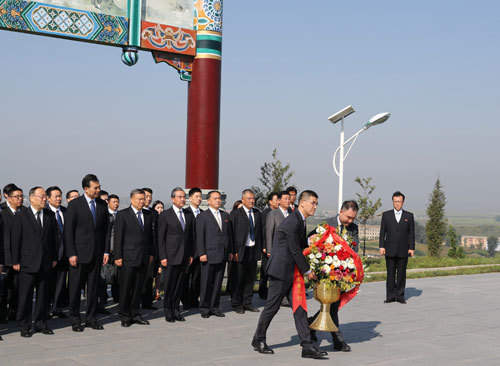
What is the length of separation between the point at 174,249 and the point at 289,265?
2.71 meters

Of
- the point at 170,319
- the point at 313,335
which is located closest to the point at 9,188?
the point at 170,319

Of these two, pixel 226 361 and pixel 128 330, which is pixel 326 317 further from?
pixel 128 330

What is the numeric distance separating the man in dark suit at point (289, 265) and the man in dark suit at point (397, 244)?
15.0 ft

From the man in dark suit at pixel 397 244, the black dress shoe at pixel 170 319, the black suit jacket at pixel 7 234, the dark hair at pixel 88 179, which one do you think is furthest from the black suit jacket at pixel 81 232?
the man in dark suit at pixel 397 244

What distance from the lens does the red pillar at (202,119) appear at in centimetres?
1299

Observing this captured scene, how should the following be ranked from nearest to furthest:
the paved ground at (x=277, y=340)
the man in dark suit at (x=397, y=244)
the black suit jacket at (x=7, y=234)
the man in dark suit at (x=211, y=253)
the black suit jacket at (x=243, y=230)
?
the paved ground at (x=277, y=340)
the black suit jacket at (x=7, y=234)
the man in dark suit at (x=211, y=253)
the black suit jacket at (x=243, y=230)
the man in dark suit at (x=397, y=244)

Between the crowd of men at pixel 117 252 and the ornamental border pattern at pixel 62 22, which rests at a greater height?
the ornamental border pattern at pixel 62 22

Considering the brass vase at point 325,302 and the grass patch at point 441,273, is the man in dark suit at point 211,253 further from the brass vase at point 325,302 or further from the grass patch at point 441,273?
the grass patch at point 441,273

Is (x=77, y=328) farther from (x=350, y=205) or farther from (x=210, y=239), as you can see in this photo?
(x=350, y=205)

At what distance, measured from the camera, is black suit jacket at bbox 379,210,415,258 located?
1157 cm

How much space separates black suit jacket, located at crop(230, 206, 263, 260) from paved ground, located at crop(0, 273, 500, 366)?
3.40 ft

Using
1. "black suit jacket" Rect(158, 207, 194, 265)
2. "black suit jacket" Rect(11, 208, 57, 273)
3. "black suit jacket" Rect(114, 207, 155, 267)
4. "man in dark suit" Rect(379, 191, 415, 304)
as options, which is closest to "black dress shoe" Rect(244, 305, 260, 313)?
"black suit jacket" Rect(158, 207, 194, 265)

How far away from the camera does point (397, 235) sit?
11.6 m

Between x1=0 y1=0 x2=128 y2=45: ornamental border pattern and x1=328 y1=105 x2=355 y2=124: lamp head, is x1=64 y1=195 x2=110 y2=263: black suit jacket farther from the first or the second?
x1=328 y1=105 x2=355 y2=124: lamp head
